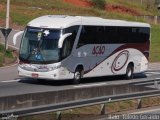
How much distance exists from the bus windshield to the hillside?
121 feet

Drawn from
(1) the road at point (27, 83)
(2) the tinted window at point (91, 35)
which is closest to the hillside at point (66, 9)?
(1) the road at point (27, 83)

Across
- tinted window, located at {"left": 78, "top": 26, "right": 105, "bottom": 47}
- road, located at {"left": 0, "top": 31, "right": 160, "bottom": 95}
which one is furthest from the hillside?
tinted window, located at {"left": 78, "top": 26, "right": 105, "bottom": 47}

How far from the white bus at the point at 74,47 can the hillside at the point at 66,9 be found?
108ft

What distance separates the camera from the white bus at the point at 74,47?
28.4m

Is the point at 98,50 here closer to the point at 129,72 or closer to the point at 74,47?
the point at 74,47

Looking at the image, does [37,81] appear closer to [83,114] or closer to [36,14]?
[83,114]

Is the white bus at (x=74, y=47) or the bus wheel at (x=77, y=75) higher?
the white bus at (x=74, y=47)

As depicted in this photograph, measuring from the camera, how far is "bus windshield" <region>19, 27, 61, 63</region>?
28.3 m

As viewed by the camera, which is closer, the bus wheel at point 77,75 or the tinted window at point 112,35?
the bus wheel at point 77,75

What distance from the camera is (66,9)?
83312 mm

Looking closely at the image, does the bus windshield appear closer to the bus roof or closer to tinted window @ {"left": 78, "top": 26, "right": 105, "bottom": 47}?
the bus roof

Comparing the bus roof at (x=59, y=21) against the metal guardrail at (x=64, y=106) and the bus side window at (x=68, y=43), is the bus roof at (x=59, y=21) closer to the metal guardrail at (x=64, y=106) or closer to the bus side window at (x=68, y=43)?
the bus side window at (x=68, y=43)

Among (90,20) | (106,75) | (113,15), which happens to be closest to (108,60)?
(106,75)

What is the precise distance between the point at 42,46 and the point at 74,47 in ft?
5.51
